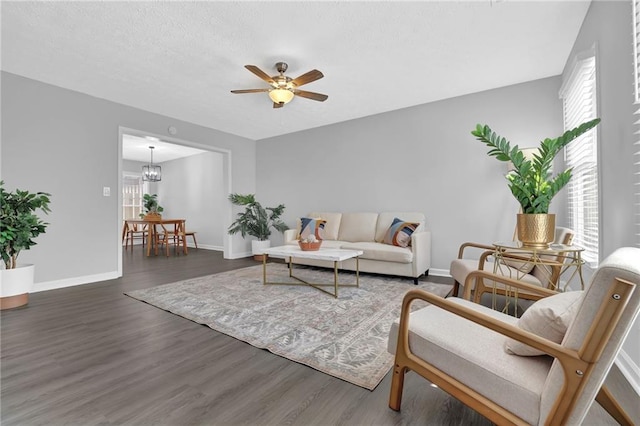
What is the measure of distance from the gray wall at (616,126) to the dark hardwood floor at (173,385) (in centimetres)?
87

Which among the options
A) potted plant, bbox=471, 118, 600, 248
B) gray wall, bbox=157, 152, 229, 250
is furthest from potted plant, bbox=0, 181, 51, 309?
potted plant, bbox=471, 118, 600, 248

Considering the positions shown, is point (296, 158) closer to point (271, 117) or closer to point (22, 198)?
point (271, 117)

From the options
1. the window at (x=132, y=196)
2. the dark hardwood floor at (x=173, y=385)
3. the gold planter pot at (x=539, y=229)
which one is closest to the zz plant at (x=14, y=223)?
the dark hardwood floor at (x=173, y=385)

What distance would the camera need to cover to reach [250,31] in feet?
8.34

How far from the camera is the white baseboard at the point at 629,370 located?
1.58 metres

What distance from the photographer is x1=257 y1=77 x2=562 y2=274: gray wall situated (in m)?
3.69

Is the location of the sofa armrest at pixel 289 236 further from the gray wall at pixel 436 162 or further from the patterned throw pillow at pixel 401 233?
the patterned throw pillow at pixel 401 233

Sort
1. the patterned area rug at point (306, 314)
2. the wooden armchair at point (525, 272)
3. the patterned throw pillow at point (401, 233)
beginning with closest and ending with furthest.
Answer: the patterned area rug at point (306, 314) → the wooden armchair at point (525, 272) → the patterned throw pillow at point (401, 233)

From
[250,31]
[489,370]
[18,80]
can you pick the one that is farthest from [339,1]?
[18,80]

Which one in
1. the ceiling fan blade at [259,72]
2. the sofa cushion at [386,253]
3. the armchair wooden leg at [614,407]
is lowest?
the armchair wooden leg at [614,407]

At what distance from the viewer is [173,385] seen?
1563 mm

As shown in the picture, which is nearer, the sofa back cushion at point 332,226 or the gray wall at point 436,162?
the gray wall at point 436,162

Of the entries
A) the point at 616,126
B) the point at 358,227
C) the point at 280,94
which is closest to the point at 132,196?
the point at 358,227

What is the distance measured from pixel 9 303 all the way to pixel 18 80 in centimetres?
255
